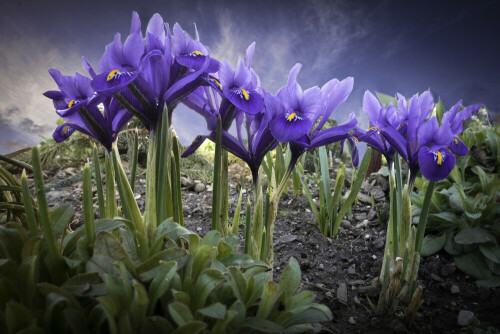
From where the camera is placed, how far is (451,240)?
2.11 metres

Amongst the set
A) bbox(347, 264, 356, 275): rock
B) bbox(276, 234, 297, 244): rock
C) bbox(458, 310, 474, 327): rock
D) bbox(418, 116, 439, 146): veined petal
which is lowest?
bbox(458, 310, 474, 327): rock

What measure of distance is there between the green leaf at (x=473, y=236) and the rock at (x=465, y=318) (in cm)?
47

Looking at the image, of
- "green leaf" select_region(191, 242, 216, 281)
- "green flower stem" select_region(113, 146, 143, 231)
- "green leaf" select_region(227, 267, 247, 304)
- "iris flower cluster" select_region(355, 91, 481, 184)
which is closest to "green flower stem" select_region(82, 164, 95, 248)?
"green flower stem" select_region(113, 146, 143, 231)

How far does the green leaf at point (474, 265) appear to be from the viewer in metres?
1.90

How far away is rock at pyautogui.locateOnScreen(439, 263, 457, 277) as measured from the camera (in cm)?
196

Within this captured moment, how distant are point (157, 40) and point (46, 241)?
671mm

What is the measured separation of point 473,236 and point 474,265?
19cm

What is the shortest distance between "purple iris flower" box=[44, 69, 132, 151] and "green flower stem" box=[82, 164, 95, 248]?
26 cm

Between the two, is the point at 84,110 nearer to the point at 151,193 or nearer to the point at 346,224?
the point at 151,193

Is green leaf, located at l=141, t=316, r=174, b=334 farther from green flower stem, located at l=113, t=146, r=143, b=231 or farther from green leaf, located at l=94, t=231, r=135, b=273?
green flower stem, located at l=113, t=146, r=143, b=231

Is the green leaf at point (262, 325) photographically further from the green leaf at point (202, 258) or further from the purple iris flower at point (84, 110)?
the purple iris flower at point (84, 110)

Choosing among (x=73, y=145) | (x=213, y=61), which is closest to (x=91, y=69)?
(x=213, y=61)

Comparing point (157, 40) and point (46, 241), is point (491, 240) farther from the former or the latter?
point (46, 241)

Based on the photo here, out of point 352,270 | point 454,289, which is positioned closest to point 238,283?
point 352,270
